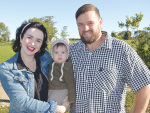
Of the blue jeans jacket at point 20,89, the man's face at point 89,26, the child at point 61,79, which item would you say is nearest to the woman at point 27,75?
the blue jeans jacket at point 20,89

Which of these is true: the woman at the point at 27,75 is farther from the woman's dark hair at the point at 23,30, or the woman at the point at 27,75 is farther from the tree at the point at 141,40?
the tree at the point at 141,40

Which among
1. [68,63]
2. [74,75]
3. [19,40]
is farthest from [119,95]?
[19,40]

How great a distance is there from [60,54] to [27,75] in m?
0.74

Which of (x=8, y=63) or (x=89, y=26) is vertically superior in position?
(x=89, y=26)

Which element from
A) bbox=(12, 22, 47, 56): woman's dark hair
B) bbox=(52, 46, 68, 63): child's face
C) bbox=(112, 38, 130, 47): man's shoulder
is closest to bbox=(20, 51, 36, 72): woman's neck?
bbox=(12, 22, 47, 56): woman's dark hair

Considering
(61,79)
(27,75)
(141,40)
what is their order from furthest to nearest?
(141,40) < (61,79) < (27,75)

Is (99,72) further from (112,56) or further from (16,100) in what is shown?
(16,100)

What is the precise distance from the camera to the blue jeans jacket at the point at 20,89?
6.88 feet

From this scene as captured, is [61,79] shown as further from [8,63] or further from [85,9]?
[85,9]

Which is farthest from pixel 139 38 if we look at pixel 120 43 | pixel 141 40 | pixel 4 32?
pixel 4 32

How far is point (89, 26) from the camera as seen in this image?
8.40 feet

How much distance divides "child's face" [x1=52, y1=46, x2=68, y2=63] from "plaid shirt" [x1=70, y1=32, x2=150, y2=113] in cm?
46

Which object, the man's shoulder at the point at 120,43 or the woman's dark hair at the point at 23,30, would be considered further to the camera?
the woman's dark hair at the point at 23,30

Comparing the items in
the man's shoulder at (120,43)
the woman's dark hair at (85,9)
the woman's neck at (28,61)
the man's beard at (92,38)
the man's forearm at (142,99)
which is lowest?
the man's forearm at (142,99)
